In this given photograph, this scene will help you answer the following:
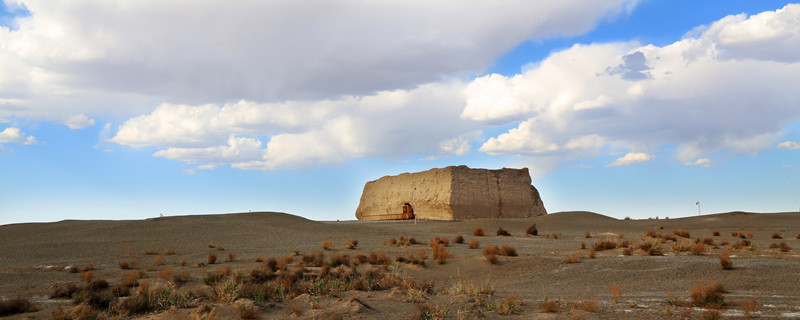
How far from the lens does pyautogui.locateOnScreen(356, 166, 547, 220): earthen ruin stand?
49.3 meters

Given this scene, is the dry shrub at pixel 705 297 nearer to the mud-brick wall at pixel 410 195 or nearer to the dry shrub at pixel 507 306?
the dry shrub at pixel 507 306

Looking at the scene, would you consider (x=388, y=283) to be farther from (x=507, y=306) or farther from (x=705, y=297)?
(x=705, y=297)

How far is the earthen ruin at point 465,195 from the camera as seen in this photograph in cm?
4931

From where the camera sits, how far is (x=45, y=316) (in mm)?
10305

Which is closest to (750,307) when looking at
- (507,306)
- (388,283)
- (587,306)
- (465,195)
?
(587,306)

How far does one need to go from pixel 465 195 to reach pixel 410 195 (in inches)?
266

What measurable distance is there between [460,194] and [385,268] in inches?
1347

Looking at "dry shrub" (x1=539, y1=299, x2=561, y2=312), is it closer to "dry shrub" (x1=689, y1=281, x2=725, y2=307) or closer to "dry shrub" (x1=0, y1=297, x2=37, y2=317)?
"dry shrub" (x1=689, y1=281, x2=725, y2=307)

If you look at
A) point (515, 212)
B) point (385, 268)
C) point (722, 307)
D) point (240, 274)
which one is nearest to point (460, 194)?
point (515, 212)

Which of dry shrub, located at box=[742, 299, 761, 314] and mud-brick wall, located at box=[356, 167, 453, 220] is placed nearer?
dry shrub, located at box=[742, 299, 761, 314]

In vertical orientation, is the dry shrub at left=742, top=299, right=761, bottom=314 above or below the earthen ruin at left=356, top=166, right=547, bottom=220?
below

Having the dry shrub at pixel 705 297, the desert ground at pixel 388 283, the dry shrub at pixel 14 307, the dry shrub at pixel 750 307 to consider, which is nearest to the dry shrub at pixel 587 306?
the desert ground at pixel 388 283

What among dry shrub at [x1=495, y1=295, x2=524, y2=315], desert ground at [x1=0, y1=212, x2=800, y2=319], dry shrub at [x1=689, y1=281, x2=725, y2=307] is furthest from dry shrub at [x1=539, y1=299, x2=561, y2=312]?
dry shrub at [x1=689, y1=281, x2=725, y2=307]

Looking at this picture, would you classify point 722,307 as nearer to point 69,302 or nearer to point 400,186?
point 69,302
